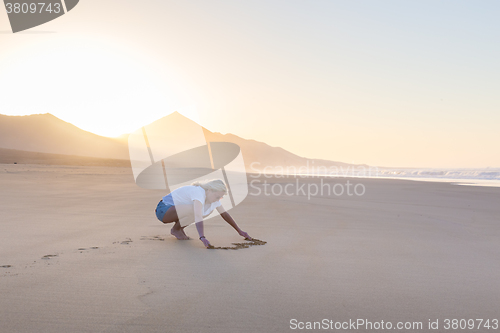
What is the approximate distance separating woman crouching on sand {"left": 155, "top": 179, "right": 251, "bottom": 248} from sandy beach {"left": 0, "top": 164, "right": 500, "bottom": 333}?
0.28 metres

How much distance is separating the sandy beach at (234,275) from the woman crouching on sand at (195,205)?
0.28m

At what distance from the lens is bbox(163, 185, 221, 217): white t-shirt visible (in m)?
4.71

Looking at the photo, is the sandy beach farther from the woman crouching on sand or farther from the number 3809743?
the number 3809743

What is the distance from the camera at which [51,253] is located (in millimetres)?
3939

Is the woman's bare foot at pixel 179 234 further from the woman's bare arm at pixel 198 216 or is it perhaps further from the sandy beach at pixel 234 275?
the woman's bare arm at pixel 198 216

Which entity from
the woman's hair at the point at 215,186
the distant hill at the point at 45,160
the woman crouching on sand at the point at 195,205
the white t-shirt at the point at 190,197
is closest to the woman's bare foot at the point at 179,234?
the woman crouching on sand at the point at 195,205

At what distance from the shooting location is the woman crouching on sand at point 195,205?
4.63 meters

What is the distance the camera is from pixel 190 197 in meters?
4.89

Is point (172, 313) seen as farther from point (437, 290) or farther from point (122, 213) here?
point (122, 213)

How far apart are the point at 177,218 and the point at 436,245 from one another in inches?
148

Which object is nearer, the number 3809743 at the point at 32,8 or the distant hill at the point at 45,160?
the number 3809743 at the point at 32,8

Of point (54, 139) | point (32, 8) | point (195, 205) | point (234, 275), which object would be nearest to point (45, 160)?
point (32, 8)

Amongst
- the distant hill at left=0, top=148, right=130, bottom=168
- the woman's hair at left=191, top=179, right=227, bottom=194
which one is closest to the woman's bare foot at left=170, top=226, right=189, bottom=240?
the woman's hair at left=191, top=179, right=227, bottom=194

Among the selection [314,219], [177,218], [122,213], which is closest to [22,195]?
[122,213]
